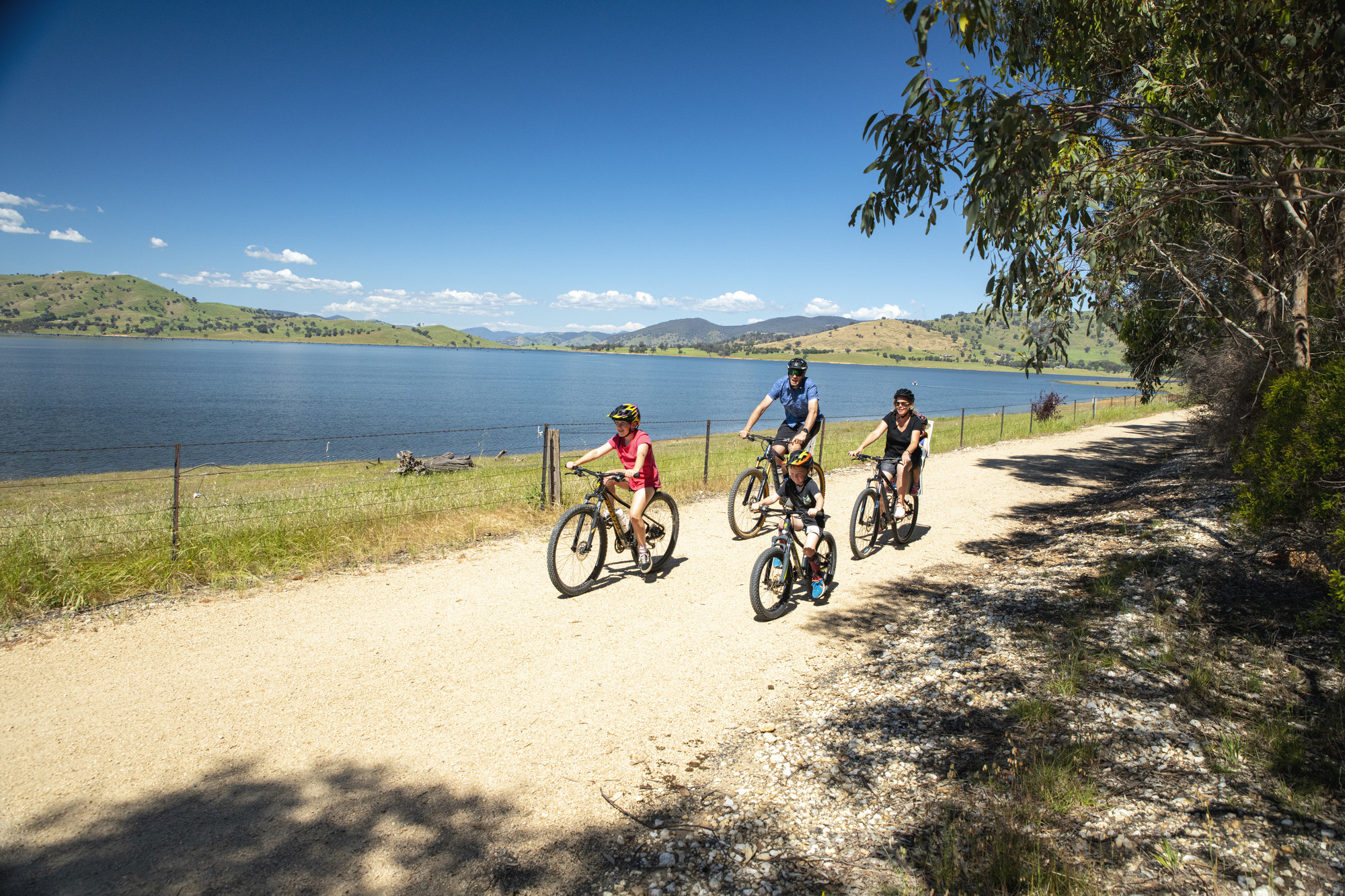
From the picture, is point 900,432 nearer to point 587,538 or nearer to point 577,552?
point 587,538

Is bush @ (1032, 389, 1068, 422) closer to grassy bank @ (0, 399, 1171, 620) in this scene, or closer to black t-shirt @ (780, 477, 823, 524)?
grassy bank @ (0, 399, 1171, 620)

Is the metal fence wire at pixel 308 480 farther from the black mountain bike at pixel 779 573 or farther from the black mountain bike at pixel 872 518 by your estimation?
the black mountain bike at pixel 779 573

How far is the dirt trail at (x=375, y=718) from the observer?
329 centimetres

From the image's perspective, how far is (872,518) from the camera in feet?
29.7

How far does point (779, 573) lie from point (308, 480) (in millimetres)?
19973

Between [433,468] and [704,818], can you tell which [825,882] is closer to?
[704,818]

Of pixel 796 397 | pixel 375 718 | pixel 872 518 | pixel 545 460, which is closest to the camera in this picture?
pixel 375 718

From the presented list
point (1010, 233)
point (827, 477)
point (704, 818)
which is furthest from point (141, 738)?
point (827, 477)

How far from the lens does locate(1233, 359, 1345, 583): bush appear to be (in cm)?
461

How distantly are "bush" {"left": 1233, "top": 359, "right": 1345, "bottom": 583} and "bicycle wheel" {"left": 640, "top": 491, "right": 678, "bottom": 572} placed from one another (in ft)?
17.6

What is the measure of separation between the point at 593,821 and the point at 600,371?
146m

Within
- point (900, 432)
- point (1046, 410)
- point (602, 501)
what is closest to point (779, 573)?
point (602, 501)

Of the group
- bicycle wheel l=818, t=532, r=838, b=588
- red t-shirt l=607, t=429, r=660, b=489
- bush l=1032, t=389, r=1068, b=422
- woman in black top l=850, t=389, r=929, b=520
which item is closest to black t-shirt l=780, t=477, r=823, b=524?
bicycle wheel l=818, t=532, r=838, b=588

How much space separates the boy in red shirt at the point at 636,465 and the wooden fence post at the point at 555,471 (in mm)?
3635
